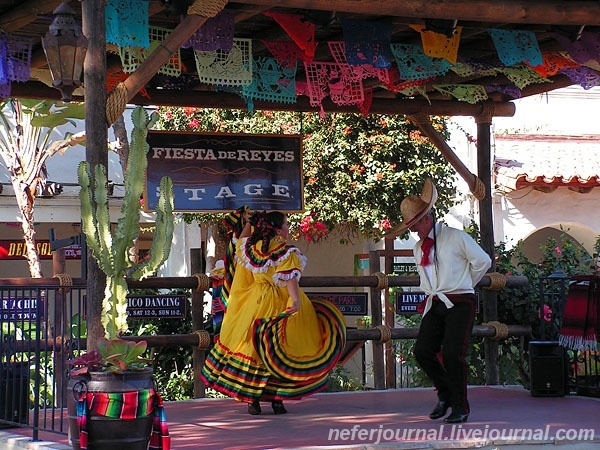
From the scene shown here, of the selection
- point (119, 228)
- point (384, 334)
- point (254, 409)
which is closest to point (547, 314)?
point (384, 334)

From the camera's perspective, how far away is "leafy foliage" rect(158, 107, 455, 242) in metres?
17.2

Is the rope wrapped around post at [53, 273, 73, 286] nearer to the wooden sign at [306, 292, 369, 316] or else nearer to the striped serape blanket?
the wooden sign at [306, 292, 369, 316]

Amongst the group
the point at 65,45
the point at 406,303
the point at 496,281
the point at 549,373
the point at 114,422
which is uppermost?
the point at 65,45

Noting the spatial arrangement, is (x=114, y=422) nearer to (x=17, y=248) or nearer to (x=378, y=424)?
(x=378, y=424)

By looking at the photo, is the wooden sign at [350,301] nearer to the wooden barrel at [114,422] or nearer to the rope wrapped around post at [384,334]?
the rope wrapped around post at [384,334]

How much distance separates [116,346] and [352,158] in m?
11.1

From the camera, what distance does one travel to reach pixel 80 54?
724 cm

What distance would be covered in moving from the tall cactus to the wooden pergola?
0.34 meters

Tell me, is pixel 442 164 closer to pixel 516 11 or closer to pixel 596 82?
pixel 596 82

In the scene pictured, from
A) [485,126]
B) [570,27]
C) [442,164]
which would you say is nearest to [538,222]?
[442,164]

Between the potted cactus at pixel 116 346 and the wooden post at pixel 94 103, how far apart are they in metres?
0.23

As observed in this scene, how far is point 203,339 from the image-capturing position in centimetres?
1080

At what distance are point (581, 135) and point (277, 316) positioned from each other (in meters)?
14.3

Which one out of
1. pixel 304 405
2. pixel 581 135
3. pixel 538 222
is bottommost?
pixel 304 405
